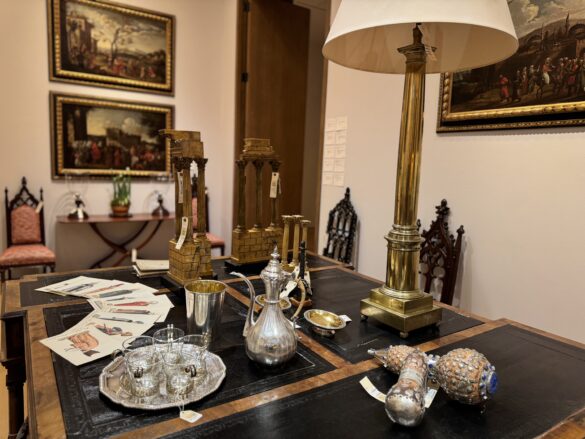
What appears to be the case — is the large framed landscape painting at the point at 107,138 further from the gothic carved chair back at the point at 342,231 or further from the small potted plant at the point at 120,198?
the gothic carved chair back at the point at 342,231

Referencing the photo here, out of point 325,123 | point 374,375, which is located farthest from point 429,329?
point 325,123

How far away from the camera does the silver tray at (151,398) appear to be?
0.87 m

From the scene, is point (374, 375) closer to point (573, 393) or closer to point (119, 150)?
point (573, 393)

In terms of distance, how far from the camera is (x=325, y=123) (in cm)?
353

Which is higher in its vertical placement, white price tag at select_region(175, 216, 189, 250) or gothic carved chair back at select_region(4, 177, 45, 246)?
white price tag at select_region(175, 216, 189, 250)

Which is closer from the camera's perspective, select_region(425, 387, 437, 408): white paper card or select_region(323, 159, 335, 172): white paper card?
select_region(425, 387, 437, 408): white paper card

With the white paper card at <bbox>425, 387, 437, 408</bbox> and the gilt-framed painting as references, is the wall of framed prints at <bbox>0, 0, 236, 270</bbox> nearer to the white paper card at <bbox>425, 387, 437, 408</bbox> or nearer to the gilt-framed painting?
the gilt-framed painting

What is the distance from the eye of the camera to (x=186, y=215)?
1.60 meters

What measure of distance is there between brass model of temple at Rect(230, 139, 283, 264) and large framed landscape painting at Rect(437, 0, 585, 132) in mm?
1240

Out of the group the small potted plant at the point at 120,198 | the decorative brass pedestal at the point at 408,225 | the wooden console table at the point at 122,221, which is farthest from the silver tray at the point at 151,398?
the small potted plant at the point at 120,198

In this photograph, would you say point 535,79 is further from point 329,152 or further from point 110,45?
point 110,45

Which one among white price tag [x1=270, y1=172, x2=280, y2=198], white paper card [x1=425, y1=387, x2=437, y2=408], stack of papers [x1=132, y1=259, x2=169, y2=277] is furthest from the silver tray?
white price tag [x1=270, y1=172, x2=280, y2=198]

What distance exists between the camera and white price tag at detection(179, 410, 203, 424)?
2.73ft

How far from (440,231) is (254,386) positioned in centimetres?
188
